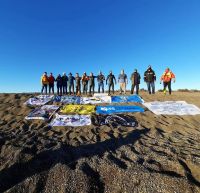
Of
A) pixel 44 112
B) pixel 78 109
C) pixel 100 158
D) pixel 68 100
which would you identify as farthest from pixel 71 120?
pixel 100 158

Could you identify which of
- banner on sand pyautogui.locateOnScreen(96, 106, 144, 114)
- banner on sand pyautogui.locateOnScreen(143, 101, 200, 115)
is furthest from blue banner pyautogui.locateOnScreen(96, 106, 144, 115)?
banner on sand pyautogui.locateOnScreen(143, 101, 200, 115)

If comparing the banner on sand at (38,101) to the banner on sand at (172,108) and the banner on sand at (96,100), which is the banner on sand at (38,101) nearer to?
the banner on sand at (96,100)

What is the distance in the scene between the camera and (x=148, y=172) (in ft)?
20.4

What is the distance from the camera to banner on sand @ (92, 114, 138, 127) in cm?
1150

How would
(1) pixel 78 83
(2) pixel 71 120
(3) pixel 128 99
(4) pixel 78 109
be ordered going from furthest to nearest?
(1) pixel 78 83
(3) pixel 128 99
(4) pixel 78 109
(2) pixel 71 120

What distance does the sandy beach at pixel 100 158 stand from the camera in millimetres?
5703

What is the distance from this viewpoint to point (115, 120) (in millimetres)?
12047

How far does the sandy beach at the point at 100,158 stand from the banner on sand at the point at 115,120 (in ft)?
1.49

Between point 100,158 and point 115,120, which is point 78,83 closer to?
point 115,120

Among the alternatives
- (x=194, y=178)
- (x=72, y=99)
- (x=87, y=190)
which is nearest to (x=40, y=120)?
(x=72, y=99)

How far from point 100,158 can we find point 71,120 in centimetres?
498

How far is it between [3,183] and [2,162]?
1244mm

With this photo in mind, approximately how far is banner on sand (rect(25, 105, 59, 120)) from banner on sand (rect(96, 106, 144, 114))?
2.52 metres

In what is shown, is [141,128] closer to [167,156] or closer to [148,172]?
[167,156]
